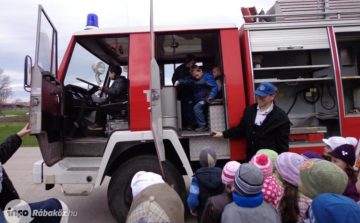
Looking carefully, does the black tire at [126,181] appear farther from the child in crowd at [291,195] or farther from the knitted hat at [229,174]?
the child in crowd at [291,195]

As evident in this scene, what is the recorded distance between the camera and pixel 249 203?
73.7 inches

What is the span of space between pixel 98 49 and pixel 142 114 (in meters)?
1.66

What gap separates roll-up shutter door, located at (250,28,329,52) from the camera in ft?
12.6

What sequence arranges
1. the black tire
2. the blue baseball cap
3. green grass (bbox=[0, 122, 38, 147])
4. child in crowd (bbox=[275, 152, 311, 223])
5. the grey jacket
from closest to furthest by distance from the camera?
the grey jacket → child in crowd (bbox=[275, 152, 311, 223]) → the blue baseball cap → the black tire → green grass (bbox=[0, 122, 38, 147])

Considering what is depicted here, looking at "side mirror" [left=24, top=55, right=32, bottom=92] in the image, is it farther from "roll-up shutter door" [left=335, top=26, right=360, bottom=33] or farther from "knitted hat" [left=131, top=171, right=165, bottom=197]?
"roll-up shutter door" [left=335, top=26, right=360, bottom=33]

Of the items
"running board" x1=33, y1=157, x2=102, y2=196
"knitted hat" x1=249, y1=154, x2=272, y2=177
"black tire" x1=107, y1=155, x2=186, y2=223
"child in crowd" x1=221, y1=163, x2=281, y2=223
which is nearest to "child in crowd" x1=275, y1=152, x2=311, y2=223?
"knitted hat" x1=249, y1=154, x2=272, y2=177

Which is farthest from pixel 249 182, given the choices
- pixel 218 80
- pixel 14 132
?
pixel 14 132

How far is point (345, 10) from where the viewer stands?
4.32 m

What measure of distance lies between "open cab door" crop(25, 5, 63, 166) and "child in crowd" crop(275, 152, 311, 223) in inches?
109

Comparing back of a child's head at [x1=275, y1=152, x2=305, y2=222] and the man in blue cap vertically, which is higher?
the man in blue cap

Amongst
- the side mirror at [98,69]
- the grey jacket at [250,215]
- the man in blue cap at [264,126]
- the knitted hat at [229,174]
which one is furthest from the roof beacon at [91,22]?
the grey jacket at [250,215]

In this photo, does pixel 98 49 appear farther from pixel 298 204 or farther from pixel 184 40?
pixel 298 204

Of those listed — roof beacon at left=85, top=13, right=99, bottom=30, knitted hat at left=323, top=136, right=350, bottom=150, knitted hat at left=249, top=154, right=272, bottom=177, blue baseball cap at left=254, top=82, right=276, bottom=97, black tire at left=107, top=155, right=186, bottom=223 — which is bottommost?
black tire at left=107, top=155, right=186, bottom=223

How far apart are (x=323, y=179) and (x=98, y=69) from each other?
3.87 meters
